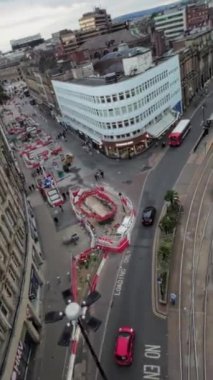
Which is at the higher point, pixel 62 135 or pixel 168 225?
pixel 168 225

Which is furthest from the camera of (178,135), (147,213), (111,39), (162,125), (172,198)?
(111,39)

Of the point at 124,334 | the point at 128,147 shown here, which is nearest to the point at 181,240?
the point at 124,334

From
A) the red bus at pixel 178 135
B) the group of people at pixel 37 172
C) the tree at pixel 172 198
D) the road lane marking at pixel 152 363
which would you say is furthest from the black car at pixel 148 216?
the group of people at pixel 37 172

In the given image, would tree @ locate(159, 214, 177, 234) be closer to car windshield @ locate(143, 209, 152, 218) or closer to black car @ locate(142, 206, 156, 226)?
black car @ locate(142, 206, 156, 226)

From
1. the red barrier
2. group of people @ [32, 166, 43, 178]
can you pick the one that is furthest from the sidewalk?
group of people @ [32, 166, 43, 178]

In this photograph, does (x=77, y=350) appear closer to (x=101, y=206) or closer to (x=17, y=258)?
(x=17, y=258)

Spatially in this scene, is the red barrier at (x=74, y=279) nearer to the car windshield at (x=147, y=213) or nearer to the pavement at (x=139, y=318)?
the pavement at (x=139, y=318)

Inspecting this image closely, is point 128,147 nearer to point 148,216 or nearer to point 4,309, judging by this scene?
point 148,216
